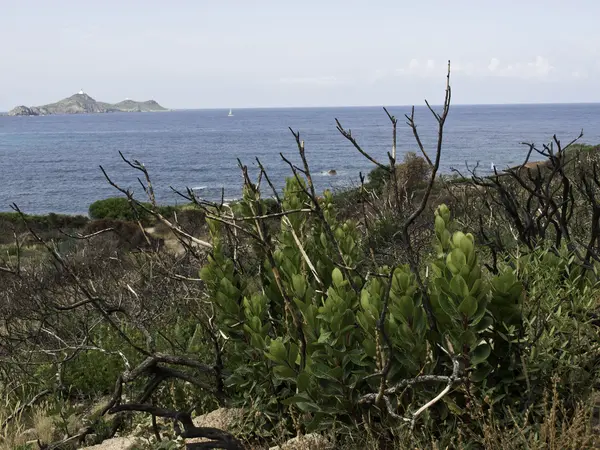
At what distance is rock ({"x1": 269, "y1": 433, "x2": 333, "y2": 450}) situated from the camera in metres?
2.91

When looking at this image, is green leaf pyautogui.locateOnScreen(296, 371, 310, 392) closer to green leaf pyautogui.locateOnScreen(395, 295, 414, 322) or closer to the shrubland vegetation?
the shrubland vegetation

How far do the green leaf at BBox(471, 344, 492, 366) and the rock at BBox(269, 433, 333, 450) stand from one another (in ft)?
2.50

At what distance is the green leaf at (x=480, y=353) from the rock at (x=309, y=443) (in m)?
0.76

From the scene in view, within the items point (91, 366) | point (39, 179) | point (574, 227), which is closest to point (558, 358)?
point (574, 227)

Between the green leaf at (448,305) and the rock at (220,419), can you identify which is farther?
the rock at (220,419)

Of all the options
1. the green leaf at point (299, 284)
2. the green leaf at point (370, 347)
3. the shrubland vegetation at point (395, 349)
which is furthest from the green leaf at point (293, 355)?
the green leaf at point (370, 347)

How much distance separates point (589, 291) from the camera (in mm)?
3225

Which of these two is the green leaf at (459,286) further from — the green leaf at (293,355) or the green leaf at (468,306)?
the green leaf at (293,355)

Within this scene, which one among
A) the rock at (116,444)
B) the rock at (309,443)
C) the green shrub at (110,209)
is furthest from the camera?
the green shrub at (110,209)

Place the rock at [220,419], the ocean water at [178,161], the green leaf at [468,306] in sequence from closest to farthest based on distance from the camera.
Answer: the green leaf at [468,306], the rock at [220,419], the ocean water at [178,161]

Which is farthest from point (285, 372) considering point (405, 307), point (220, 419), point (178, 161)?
point (178, 161)

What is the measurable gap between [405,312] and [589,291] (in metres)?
1.10

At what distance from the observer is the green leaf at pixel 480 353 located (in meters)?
2.66

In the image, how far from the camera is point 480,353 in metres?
2.72
